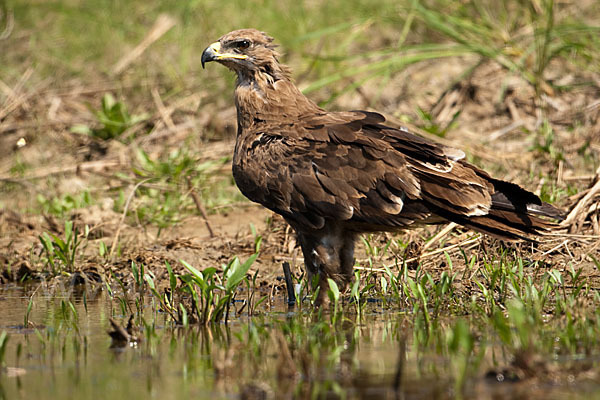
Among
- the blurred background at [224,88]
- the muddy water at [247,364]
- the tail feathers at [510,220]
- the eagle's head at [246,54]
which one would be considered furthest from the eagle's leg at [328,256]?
the blurred background at [224,88]

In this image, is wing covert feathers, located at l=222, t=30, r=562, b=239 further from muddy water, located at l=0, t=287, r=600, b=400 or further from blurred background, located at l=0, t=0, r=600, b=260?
blurred background, located at l=0, t=0, r=600, b=260

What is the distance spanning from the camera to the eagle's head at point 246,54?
18.6 feet

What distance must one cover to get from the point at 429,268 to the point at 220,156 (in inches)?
131

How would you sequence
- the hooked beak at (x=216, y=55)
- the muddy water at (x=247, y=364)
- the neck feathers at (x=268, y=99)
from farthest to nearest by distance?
the hooked beak at (x=216, y=55) < the neck feathers at (x=268, y=99) < the muddy water at (x=247, y=364)

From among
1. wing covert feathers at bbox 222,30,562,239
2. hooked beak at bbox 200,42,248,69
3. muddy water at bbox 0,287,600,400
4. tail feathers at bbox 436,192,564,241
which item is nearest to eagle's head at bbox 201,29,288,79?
hooked beak at bbox 200,42,248,69

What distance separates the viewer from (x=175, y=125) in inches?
378

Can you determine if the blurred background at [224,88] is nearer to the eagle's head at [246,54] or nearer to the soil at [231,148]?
the soil at [231,148]

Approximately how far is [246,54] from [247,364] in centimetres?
289

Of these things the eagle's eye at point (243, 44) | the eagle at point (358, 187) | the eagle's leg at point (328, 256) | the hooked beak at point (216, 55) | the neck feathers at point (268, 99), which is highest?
the eagle's eye at point (243, 44)

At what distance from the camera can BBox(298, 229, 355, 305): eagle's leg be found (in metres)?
4.93

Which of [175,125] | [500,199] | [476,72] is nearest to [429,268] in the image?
[500,199]

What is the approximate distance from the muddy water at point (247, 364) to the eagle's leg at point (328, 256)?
22.1 inches

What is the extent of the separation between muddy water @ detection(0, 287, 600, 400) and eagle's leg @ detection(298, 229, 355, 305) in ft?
1.84

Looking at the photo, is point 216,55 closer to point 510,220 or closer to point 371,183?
point 371,183
